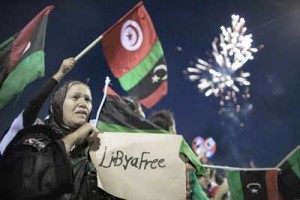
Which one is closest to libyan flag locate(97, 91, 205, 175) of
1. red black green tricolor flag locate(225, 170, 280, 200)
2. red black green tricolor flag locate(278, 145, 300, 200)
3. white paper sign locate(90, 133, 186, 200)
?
white paper sign locate(90, 133, 186, 200)

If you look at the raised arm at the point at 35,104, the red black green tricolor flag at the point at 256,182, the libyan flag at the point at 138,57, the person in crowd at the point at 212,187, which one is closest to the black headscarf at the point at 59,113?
the raised arm at the point at 35,104

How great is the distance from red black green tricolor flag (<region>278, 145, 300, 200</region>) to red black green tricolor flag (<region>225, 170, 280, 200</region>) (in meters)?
0.20

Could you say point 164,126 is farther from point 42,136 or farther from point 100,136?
point 42,136

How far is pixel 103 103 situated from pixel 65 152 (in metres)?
0.54

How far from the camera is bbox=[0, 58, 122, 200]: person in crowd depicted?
2.10 meters

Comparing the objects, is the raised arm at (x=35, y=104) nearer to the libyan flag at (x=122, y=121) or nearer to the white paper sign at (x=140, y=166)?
the libyan flag at (x=122, y=121)

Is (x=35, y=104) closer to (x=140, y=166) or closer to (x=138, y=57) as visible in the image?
(x=140, y=166)

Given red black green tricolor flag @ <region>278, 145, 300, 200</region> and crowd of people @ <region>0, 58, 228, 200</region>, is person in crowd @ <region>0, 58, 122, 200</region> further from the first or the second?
red black green tricolor flag @ <region>278, 145, 300, 200</region>

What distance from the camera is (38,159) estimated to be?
2.16 metres

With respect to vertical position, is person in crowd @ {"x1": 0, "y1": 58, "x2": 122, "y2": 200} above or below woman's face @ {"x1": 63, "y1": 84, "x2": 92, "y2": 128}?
below

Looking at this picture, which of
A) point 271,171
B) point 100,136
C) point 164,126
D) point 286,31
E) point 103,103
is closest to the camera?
point 100,136

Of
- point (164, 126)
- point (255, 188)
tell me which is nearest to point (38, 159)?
point (164, 126)

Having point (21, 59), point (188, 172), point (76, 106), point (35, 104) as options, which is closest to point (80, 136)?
point (76, 106)

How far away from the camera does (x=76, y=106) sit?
2566 mm
